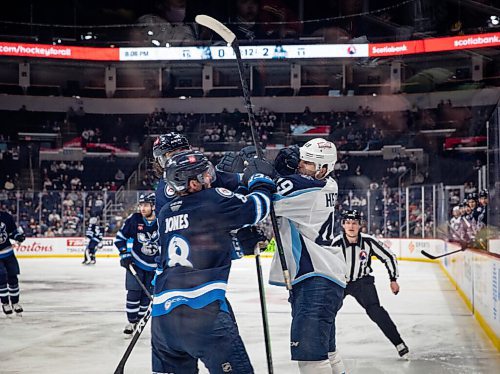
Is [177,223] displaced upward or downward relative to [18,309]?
upward

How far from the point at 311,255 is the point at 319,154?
0.45 metres

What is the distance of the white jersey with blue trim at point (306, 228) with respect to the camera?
304 centimetres

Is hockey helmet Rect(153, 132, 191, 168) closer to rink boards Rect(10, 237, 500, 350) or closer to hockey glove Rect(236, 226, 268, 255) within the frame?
hockey glove Rect(236, 226, 268, 255)

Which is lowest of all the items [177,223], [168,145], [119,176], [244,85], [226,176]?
[119,176]

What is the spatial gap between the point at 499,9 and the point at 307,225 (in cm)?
1878

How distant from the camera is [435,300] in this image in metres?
8.18

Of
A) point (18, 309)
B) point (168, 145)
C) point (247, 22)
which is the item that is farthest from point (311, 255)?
point (247, 22)

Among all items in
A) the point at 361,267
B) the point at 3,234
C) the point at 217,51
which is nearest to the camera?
the point at 361,267

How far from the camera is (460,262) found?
864 centimetres

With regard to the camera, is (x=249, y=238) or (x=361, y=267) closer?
(x=249, y=238)

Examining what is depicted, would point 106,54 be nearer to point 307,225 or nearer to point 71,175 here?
point 71,175

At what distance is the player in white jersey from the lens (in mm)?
3025

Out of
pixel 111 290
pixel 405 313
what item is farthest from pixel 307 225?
pixel 111 290

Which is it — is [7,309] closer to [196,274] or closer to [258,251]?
[258,251]
